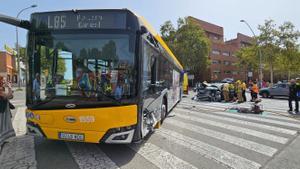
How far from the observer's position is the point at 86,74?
13.8 ft

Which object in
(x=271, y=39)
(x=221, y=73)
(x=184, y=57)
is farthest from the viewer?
(x=221, y=73)

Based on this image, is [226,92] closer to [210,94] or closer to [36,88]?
[210,94]

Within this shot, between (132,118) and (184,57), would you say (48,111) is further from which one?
(184,57)

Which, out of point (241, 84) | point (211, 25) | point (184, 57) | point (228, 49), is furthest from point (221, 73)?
point (241, 84)

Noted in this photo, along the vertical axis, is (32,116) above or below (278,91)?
above

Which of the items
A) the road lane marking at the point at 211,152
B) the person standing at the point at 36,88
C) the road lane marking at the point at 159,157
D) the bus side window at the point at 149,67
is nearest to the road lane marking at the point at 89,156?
the road lane marking at the point at 159,157

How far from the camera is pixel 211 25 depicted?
192 feet

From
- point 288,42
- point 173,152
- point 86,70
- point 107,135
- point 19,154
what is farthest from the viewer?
point 288,42

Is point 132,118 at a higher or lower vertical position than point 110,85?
lower

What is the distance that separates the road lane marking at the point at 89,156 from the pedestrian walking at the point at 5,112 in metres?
1.54

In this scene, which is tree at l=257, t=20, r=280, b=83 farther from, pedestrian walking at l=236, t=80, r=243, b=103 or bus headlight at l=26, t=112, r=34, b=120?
bus headlight at l=26, t=112, r=34, b=120

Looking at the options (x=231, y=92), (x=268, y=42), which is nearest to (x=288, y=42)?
(x=268, y=42)

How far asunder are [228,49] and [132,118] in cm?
5905

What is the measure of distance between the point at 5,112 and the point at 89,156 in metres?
2.60
